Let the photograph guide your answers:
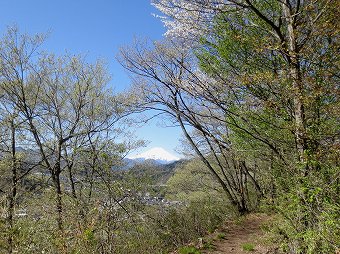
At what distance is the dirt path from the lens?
7898 mm

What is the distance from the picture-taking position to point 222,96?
707 centimetres

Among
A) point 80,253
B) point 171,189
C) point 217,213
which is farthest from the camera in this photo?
point 171,189

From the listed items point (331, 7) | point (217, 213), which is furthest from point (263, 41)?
point (217, 213)

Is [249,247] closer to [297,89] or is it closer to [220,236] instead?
[220,236]

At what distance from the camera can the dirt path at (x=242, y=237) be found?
7.90 meters

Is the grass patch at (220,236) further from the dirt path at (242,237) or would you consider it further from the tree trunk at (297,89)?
the tree trunk at (297,89)

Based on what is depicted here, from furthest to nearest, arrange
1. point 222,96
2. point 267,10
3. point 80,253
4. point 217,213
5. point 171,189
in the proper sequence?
point 171,189 → point 217,213 → point 222,96 → point 267,10 → point 80,253

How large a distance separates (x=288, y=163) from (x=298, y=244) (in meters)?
1.37

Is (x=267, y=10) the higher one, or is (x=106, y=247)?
(x=267, y=10)

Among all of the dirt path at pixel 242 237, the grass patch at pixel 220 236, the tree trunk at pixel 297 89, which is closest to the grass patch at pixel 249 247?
the dirt path at pixel 242 237

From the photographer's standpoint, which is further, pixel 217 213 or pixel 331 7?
pixel 217 213

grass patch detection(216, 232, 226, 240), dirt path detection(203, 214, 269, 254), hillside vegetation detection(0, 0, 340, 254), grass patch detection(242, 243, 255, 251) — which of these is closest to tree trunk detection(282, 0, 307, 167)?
hillside vegetation detection(0, 0, 340, 254)

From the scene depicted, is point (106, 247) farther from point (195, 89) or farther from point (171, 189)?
point (171, 189)

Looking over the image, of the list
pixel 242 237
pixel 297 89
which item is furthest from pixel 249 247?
pixel 297 89
